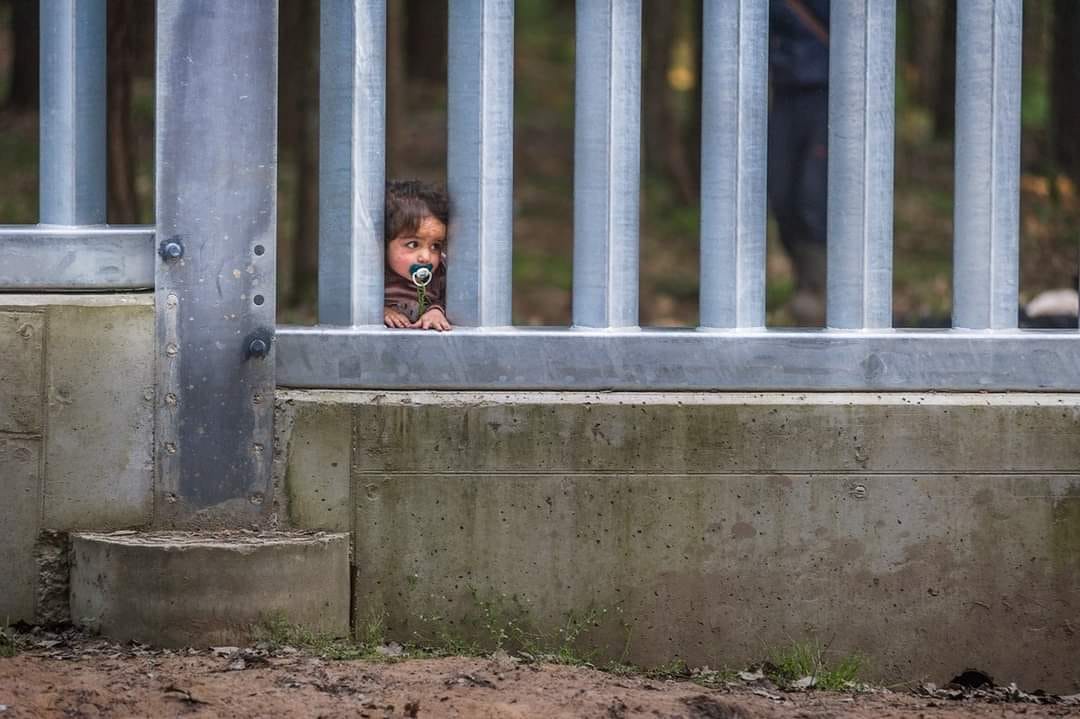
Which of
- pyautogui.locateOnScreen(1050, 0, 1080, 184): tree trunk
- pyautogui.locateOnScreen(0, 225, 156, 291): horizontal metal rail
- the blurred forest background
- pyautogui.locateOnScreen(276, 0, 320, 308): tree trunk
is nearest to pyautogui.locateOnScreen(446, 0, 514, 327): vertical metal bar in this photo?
pyautogui.locateOnScreen(0, 225, 156, 291): horizontal metal rail

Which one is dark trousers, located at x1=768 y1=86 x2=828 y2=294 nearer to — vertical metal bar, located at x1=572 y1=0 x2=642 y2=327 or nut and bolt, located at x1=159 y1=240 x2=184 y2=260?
vertical metal bar, located at x1=572 y1=0 x2=642 y2=327

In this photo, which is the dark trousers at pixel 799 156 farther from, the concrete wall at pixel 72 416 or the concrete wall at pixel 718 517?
the concrete wall at pixel 72 416

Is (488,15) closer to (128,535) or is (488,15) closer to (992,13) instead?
(992,13)

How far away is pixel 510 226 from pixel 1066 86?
8833 mm

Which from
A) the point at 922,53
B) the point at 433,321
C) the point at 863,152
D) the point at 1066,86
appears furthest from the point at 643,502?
the point at 922,53

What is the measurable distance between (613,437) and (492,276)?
0.63 m

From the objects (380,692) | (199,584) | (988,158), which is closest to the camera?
(380,692)

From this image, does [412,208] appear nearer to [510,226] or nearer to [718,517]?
[510,226]

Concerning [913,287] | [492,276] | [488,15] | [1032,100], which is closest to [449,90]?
[488,15]

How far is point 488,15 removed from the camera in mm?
4781

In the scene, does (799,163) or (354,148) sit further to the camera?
(799,163)

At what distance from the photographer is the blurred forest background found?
38.8ft

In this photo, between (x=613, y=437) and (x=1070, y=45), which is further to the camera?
(x=1070, y=45)

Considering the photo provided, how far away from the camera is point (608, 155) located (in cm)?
480
